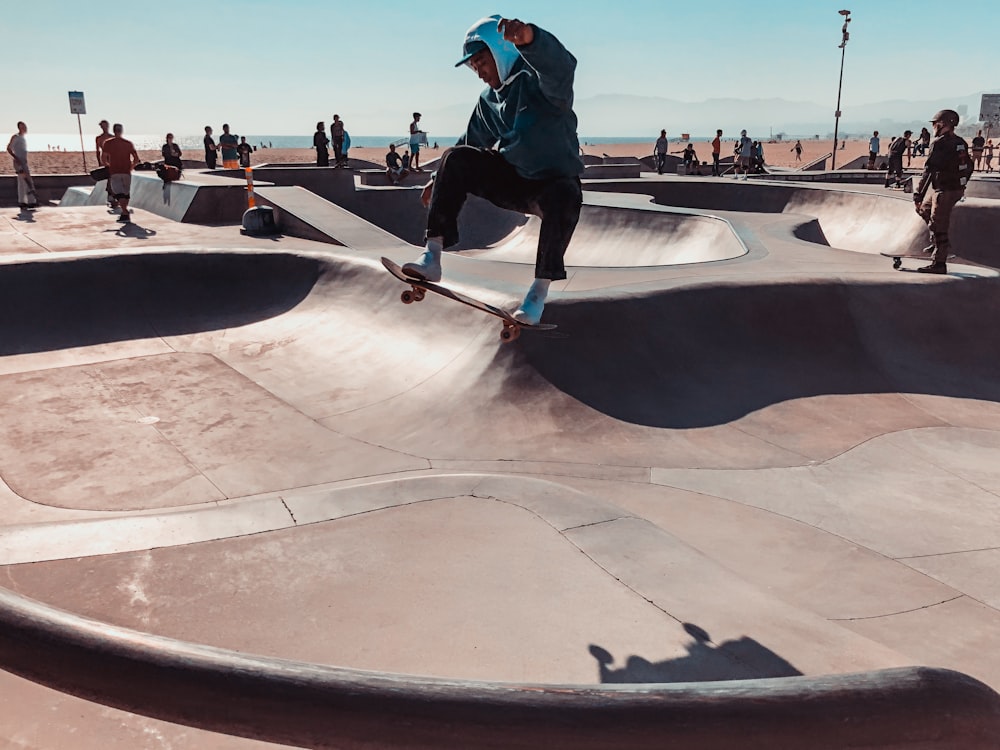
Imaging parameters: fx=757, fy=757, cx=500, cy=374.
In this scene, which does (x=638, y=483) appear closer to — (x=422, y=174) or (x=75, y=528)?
(x=75, y=528)

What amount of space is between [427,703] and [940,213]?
1112 cm

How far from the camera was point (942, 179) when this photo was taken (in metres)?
10.1

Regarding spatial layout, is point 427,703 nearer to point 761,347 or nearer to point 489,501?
point 489,501

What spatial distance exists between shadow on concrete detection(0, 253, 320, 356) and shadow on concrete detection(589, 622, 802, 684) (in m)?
9.27

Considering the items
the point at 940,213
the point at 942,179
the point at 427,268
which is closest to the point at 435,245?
the point at 427,268

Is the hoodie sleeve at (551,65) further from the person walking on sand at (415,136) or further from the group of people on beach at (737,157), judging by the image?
the group of people on beach at (737,157)

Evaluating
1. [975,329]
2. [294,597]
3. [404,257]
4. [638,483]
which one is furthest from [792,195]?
[294,597]

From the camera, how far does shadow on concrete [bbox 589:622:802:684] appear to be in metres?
3.13

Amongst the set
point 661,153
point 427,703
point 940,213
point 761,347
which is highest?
point 661,153

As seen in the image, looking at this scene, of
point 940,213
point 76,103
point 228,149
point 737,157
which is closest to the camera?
point 940,213

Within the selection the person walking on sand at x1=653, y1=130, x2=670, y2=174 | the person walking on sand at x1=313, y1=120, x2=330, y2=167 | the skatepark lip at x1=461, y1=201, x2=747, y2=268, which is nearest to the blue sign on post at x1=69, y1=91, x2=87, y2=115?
the person walking on sand at x1=313, y1=120, x2=330, y2=167

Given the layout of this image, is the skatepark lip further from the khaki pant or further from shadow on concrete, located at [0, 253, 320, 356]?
shadow on concrete, located at [0, 253, 320, 356]

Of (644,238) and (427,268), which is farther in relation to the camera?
(644,238)

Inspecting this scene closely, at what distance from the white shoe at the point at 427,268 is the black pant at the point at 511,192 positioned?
0.24 metres
